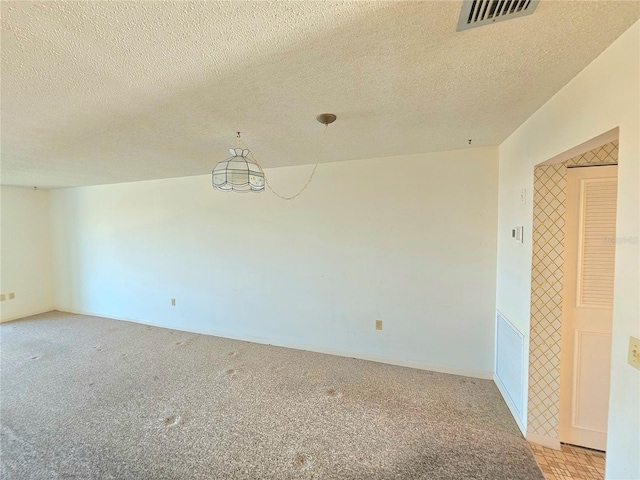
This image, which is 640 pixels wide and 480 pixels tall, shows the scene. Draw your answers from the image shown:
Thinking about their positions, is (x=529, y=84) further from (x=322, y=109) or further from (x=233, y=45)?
(x=233, y=45)

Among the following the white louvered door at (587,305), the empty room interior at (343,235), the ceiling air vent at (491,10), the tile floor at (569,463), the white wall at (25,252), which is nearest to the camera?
the ceiling air vent at (491,10)

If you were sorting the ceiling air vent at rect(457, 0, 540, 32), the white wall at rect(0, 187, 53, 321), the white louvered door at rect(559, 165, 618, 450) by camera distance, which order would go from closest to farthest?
1. the ceiling air vent at rect(457, 0, 540, 32)
2. the white louvered door at rect(559, 165, 618, 450)
3. the white wall at rect(0, 187, 53, 321)

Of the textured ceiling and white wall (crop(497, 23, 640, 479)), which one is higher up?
the textured ceiling

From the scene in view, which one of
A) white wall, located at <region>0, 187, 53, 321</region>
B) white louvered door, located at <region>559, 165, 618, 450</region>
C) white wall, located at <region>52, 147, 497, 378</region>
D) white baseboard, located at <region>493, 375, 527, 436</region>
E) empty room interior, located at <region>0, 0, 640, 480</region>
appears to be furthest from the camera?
white wall, located at <region>0, 187, 53, 321</region>

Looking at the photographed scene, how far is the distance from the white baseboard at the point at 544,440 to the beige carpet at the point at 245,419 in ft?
0.28

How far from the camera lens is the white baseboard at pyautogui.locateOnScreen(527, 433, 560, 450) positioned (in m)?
1.84

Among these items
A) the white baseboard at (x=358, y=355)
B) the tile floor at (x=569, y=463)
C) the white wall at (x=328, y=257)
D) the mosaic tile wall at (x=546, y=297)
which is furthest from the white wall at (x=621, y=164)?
the white baseboard at (x=358, y=355)

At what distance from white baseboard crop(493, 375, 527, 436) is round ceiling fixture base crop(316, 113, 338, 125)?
8.96 feet

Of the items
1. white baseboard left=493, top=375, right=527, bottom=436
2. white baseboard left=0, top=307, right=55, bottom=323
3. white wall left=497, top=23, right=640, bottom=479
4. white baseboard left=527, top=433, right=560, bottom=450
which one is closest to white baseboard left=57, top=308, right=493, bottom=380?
white baseboard left=493, top=375, right=527, bottom=436

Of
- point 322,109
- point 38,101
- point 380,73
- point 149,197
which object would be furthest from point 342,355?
point 149,197

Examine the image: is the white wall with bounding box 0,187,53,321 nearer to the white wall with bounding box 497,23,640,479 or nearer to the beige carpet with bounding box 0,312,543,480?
the beige carpet with bounding box 0,312,543,480

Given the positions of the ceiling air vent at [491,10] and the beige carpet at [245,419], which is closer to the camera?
the ceiling air vent at [491,10]

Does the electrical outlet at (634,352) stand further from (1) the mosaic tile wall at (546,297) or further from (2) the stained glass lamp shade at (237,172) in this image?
(2) the stained glass lamp shade at (237,172)

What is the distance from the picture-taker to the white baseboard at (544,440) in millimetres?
1836
